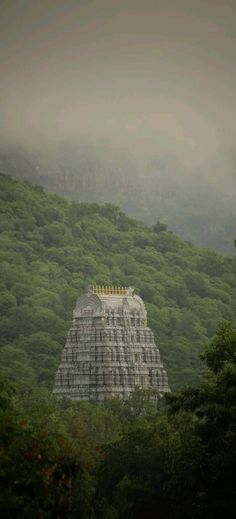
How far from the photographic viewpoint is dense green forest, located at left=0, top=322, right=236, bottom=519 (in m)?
62.2

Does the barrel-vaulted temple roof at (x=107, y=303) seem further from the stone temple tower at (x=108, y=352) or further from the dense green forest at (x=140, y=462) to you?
the dense green forest at (x=140, y=462)

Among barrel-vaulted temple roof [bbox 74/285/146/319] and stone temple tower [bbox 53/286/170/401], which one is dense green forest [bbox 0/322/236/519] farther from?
barrel-vaulted temple roof [bbox 74/285/146/319]

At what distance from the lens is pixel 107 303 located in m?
152

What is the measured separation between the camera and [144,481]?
85.6 m

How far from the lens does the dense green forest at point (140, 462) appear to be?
62.2 m

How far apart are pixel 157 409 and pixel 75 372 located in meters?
11.3

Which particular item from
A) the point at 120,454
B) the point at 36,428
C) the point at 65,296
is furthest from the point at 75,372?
the point at 36,428

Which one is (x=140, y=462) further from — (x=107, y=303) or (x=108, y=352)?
(x=107, y=303)

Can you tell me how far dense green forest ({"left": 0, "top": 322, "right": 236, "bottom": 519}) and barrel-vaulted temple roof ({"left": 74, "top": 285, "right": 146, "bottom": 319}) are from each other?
46430mm

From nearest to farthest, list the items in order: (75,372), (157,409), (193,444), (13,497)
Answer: (13,497)
(193,444)
(157,409)
(75,372)

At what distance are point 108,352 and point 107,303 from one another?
5.27 m

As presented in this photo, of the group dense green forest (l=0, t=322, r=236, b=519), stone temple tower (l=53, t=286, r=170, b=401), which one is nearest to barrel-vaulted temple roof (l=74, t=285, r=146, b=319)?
stone temple tower (l=53, t=286, r=170, b=401)

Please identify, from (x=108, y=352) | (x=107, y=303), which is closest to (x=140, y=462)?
(x=108, y=352)

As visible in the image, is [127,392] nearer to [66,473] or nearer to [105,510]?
[105,510]
